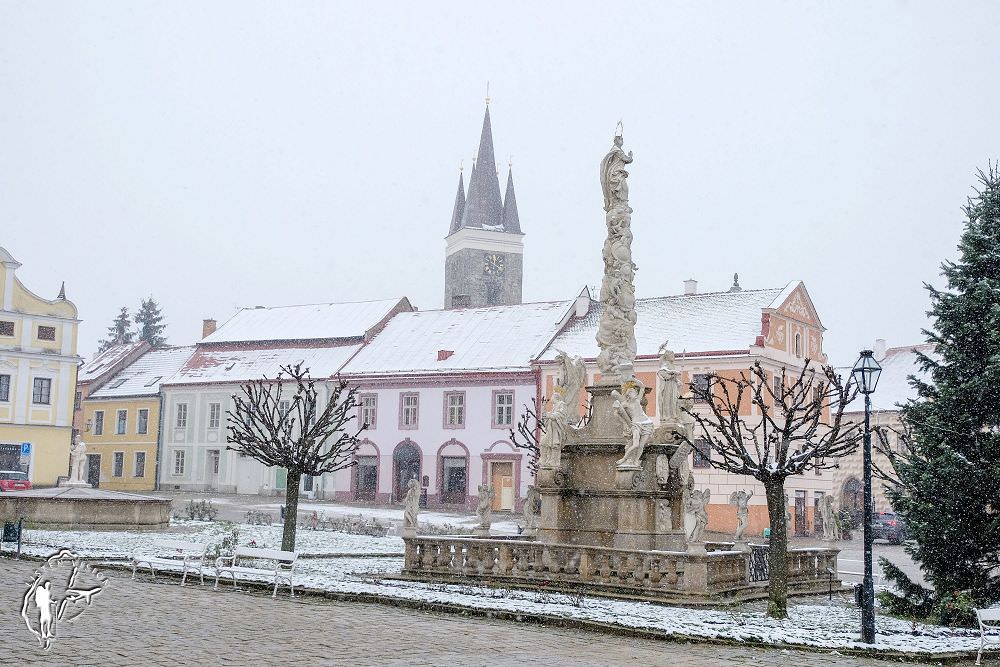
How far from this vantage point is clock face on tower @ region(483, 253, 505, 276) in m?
88.9

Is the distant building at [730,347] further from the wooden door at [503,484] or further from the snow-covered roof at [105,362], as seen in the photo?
the snow-covered roof at [105,362]

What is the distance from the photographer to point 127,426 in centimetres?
5703

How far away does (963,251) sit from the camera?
15.0m

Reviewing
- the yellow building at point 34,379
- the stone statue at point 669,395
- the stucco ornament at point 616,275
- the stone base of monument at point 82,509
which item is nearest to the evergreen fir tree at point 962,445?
the stone statue at point 669,395

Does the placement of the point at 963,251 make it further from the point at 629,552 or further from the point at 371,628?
the point at 371,628

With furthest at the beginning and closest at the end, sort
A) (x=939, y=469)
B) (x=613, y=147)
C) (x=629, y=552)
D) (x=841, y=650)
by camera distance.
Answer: (x=613, y=147)
(x=629, y=552)
(x=939, y=469)
(x=841, y=650)

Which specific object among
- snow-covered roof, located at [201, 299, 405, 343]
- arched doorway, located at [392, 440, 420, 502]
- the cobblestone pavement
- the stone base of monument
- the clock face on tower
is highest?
the clock face on tower

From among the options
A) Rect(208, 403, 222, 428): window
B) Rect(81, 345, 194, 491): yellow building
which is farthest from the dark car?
Rect(81, 345, 194, 491): yellow building

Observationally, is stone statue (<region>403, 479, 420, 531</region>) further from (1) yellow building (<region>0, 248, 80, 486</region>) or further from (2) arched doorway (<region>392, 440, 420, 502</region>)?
(1) yellow building (<region>0, 248, 80, 486</region>)

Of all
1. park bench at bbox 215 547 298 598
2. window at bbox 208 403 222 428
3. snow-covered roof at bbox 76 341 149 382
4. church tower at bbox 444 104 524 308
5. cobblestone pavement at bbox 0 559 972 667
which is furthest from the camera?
church tower at bbox 444 104 524 308

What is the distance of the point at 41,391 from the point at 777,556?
43.1 meters

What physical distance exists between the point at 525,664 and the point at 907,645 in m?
4.70

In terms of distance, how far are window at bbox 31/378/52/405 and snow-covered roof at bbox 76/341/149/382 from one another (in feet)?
33.0

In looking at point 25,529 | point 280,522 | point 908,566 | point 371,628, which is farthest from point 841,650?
point 280,522
